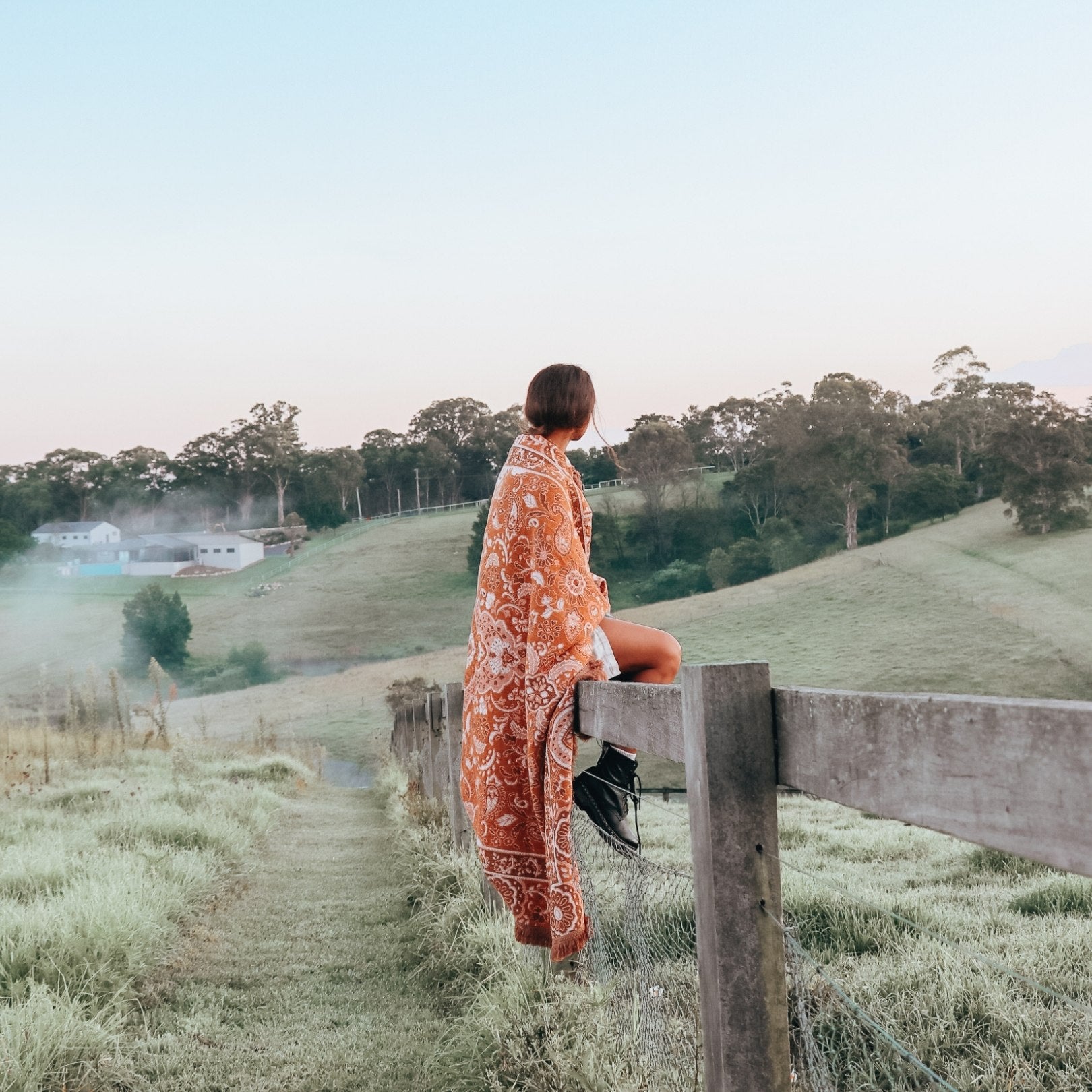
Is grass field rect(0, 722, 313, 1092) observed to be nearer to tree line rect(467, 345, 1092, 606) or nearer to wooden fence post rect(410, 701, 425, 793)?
wooden fence post rect(410, 701, 425, 793)

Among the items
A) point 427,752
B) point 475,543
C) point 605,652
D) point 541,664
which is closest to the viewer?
point 541,664

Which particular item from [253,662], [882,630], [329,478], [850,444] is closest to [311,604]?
[253,662]

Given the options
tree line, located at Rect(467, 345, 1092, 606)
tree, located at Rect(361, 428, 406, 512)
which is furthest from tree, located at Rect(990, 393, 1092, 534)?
tree, located at Rect(361, 428, 406, 512)

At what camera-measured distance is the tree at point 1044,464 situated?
47.3 meters

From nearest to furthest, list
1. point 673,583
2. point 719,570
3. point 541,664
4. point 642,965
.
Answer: point 642,965, point 541,664, point 719,570, point 673,583

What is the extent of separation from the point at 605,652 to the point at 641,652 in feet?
0.43

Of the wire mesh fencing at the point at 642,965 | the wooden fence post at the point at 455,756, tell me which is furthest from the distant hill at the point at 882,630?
the wire mesh fencing at the point at 642,965

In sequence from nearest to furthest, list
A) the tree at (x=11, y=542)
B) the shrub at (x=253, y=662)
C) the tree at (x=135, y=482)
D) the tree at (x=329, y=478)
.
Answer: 1. the shrub at (x=253, y=662)
2. the tree at (x=11, y=542)
3. the tree at (x=329, y=478)
4. the tree at (x=135, y=482)

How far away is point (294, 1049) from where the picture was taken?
3.63m

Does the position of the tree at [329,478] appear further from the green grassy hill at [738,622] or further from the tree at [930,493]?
the tree at [930,493]

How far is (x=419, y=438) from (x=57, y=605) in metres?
27.9

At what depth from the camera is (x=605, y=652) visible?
3.02 metres

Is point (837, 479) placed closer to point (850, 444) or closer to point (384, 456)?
point (850, 444)

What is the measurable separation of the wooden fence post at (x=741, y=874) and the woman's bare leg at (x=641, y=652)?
152cm
